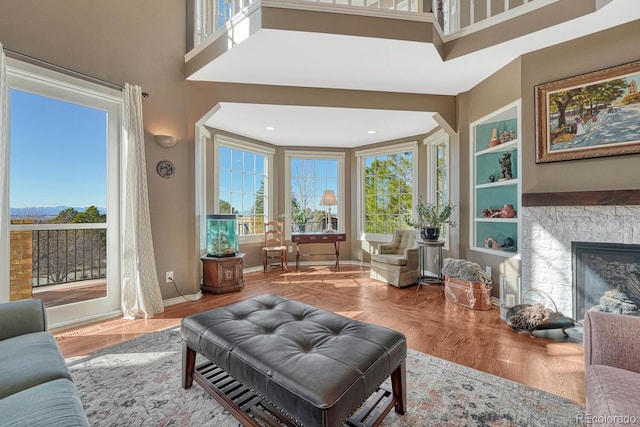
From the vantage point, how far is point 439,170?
4613 mm

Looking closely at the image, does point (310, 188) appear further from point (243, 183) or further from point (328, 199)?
point (243, 183)

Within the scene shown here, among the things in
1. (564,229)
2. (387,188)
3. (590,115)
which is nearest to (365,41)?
(590,115)

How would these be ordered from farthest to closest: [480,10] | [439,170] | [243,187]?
[243,187] → [439,170] → [480,10]

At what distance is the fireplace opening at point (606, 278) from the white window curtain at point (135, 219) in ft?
12.8

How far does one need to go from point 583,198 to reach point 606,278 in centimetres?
66

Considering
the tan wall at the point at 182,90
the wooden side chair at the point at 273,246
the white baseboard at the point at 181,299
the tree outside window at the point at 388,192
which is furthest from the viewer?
the tree outside window at the point at 388,192

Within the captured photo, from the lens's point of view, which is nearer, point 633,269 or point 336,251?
point 633,269

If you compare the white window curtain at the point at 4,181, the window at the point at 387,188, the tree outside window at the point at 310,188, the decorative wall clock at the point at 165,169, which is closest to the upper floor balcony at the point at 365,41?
the decorative wall clock at the point at 165,169

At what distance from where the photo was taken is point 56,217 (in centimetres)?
260

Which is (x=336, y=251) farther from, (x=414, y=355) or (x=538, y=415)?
(x=538, y=415)

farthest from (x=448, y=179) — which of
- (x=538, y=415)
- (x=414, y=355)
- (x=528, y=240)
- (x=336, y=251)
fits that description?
(x=538, y=415)

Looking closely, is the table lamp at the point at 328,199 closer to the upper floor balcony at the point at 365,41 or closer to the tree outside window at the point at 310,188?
the tree outside window at the point at 310,188

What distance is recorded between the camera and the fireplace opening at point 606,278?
2.25 meters

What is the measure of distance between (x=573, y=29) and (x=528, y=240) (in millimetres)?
1790
